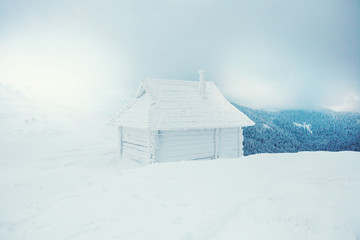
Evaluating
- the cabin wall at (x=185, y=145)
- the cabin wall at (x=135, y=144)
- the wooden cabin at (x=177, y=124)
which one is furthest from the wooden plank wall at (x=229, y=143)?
the cabin wall at (x=135, y=144)

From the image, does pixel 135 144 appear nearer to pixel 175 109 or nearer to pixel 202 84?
pixel 175 109

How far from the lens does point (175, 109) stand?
38.8 ft

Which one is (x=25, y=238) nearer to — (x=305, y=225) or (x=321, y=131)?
(x=305, y=225)

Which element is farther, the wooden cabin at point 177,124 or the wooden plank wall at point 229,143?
the wooden plank wall at point 229,143

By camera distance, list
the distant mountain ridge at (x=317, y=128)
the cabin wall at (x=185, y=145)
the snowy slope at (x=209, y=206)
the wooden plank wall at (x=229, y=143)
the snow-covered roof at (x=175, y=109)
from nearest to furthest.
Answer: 1. the snowy slope at (x=209, y=206)
2. the cabin wall at (x=185, y=145)
3. the snow-covered roof at (x=175, y=109)
4. the wooden plank wall at (x=229, y=143)
5. the distant mountain ridge at (x=317, y=128)

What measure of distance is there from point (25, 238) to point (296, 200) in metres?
3.74

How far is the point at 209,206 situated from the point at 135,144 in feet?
31.3

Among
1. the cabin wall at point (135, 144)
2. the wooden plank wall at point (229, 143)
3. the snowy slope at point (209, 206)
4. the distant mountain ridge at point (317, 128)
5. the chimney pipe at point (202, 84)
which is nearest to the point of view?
the snowy slope at point (209, 206)

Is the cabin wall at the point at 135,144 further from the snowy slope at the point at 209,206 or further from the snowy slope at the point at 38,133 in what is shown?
the snowy slope at the point at 209,206

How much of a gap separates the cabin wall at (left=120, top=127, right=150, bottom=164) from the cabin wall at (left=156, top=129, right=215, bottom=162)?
805 millimetres

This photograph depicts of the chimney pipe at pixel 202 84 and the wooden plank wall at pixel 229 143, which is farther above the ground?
the chimney pipe at pixel 202 84

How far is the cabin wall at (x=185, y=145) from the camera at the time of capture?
35.1 ft

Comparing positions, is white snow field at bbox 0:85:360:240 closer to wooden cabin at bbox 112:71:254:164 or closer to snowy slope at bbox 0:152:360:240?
snowy slope at bbox 0:152:360:240

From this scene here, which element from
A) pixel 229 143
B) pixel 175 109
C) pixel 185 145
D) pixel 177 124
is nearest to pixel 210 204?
pixel 177 124
